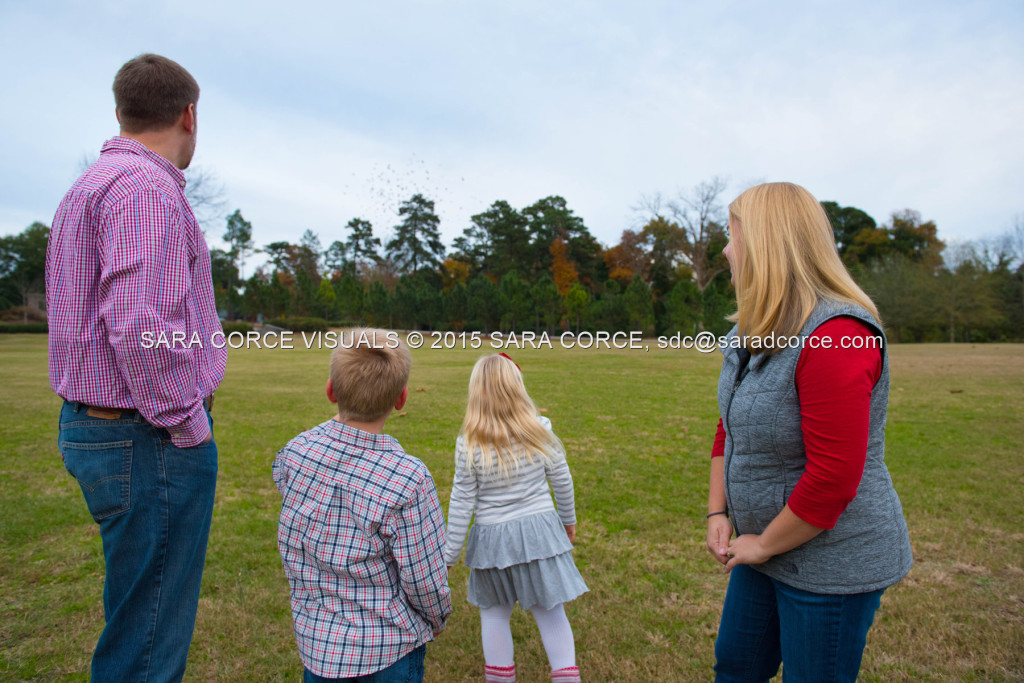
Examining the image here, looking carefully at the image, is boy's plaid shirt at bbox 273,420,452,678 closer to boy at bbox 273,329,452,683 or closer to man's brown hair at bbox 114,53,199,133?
boy at bbox 273,329,452,683

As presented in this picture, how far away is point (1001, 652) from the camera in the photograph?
9.07 feet

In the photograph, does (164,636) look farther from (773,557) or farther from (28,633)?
(28,633)

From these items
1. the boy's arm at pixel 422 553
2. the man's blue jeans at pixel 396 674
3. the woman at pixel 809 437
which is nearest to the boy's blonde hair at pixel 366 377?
the boy's arm at pixel 422 553

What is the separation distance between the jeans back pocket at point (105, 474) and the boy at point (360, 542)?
40cm

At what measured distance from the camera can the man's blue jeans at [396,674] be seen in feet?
6.01

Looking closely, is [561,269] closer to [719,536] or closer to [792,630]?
[719,536]

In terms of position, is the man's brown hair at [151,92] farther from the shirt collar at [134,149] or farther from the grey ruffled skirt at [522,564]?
the grey ruffled skirt at [522,564]

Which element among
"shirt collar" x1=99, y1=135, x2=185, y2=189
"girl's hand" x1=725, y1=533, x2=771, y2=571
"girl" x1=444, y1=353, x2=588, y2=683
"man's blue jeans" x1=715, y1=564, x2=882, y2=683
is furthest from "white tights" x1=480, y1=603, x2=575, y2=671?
"shirt collar" x1=99, y1=135, x2=185, y2=189

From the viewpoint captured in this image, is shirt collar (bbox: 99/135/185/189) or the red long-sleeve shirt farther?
shirt collar (bbox: 99/135/185/189)

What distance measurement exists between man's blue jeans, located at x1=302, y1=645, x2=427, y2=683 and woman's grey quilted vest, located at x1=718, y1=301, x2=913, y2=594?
110 cm

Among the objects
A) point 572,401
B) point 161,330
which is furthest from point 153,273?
point 572,401

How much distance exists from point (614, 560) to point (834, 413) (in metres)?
2.81

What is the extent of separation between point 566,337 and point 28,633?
34450 mm

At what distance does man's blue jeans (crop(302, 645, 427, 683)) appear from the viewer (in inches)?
72.1
